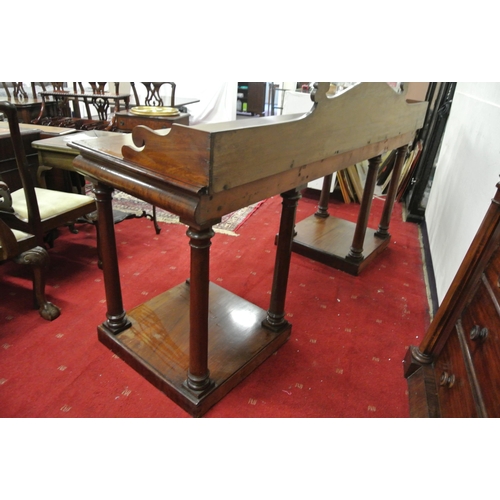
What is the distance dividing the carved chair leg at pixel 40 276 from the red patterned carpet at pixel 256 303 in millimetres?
49

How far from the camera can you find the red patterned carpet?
4.80 ft

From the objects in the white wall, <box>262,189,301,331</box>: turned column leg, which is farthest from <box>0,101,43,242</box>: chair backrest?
the white wall

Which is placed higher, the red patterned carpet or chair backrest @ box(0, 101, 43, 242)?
A: chair backrest @ box(0, 101, 43, 242)

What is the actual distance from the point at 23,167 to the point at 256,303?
4.46 ft

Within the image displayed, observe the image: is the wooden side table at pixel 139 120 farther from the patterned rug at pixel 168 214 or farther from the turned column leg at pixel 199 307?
the turned column leg at pixel 199 307

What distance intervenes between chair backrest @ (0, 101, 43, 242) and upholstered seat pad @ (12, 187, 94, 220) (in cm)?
7

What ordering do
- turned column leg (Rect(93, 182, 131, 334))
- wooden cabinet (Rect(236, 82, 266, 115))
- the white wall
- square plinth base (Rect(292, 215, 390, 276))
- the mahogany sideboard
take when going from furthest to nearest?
wooden cabinet (Rect(236, 82, 266, 115))
square plinth base (Rect(292, 215, 390, 276))
the white wall
turned column leg (Rect(93, 182, 131, 334))
the mahogany sideboard

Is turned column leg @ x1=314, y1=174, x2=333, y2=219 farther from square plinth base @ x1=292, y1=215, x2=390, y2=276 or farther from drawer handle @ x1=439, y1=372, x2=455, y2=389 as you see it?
drawer handle @ x1=439, y1=372, x2=455, y2=389

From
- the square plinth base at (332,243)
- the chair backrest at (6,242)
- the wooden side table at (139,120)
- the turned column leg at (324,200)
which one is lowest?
the square plinth base at (332,243)

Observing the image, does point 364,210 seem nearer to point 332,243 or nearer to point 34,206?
point 332,243

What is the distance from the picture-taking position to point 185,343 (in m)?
1.63

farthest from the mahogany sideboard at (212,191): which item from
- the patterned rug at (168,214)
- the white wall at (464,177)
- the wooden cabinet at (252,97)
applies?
the wooden cabinet at (252,97)

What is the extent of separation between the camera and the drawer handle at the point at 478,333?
1.12 meters
